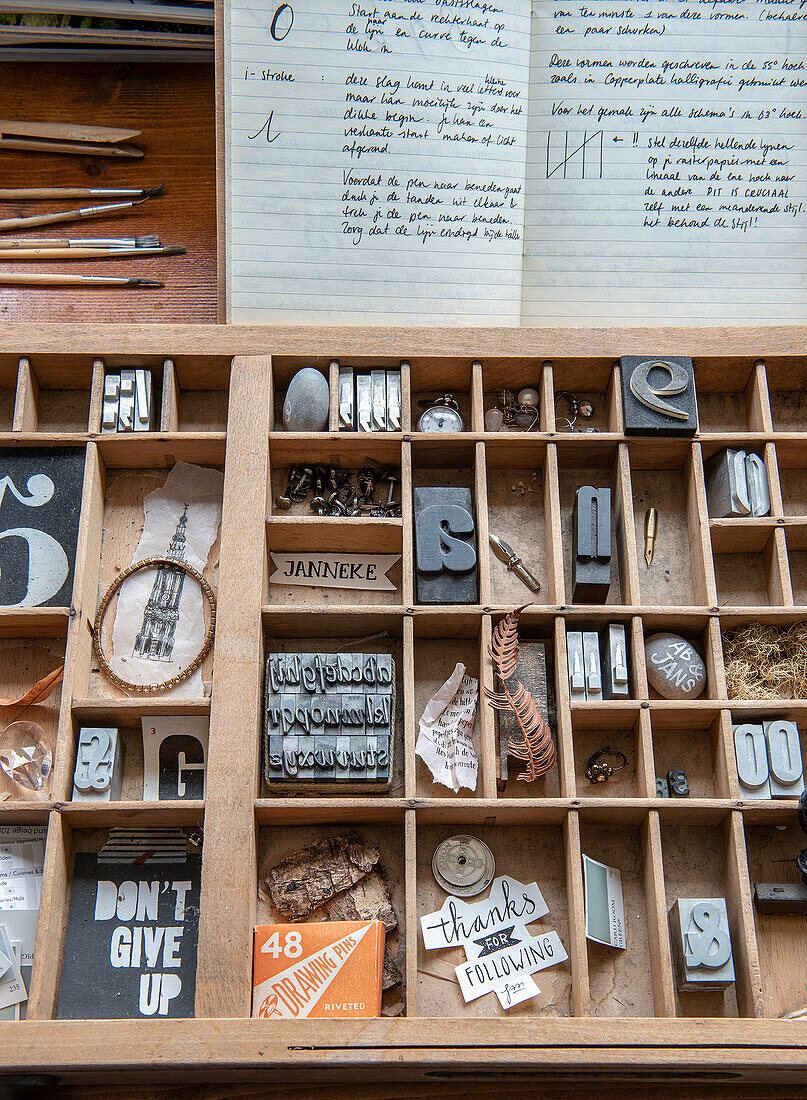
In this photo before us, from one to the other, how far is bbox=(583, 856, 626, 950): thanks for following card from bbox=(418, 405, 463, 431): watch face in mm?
988

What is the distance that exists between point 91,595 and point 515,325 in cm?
117

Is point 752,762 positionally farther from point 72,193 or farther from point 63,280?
point 72,193

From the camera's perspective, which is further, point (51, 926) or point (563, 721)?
point (563, 721)

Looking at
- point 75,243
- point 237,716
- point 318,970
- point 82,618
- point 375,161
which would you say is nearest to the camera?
point 318,970

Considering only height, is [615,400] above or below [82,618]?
above

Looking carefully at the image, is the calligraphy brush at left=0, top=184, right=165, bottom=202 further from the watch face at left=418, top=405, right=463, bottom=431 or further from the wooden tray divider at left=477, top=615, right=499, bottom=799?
the wooden tray divider at left=477, top=615, right=499, bottom=799

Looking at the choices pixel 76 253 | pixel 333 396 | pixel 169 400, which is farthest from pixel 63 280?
pixel 333 396

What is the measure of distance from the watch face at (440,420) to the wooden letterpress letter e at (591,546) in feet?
A: 1.08

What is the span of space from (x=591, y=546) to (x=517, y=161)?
974 mm

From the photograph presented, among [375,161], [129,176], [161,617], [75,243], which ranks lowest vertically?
[161,617]

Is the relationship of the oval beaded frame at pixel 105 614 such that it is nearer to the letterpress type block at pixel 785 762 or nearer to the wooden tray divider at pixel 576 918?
the wooden tray divider at pixel 576 918

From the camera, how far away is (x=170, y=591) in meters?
2.18

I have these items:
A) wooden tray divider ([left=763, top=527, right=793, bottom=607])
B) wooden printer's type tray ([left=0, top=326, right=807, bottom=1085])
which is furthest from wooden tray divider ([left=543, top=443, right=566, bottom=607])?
wooden tray divider ([left=763, top=527, right=793, bottom=607])

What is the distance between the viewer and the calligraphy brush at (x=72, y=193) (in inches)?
97.8
